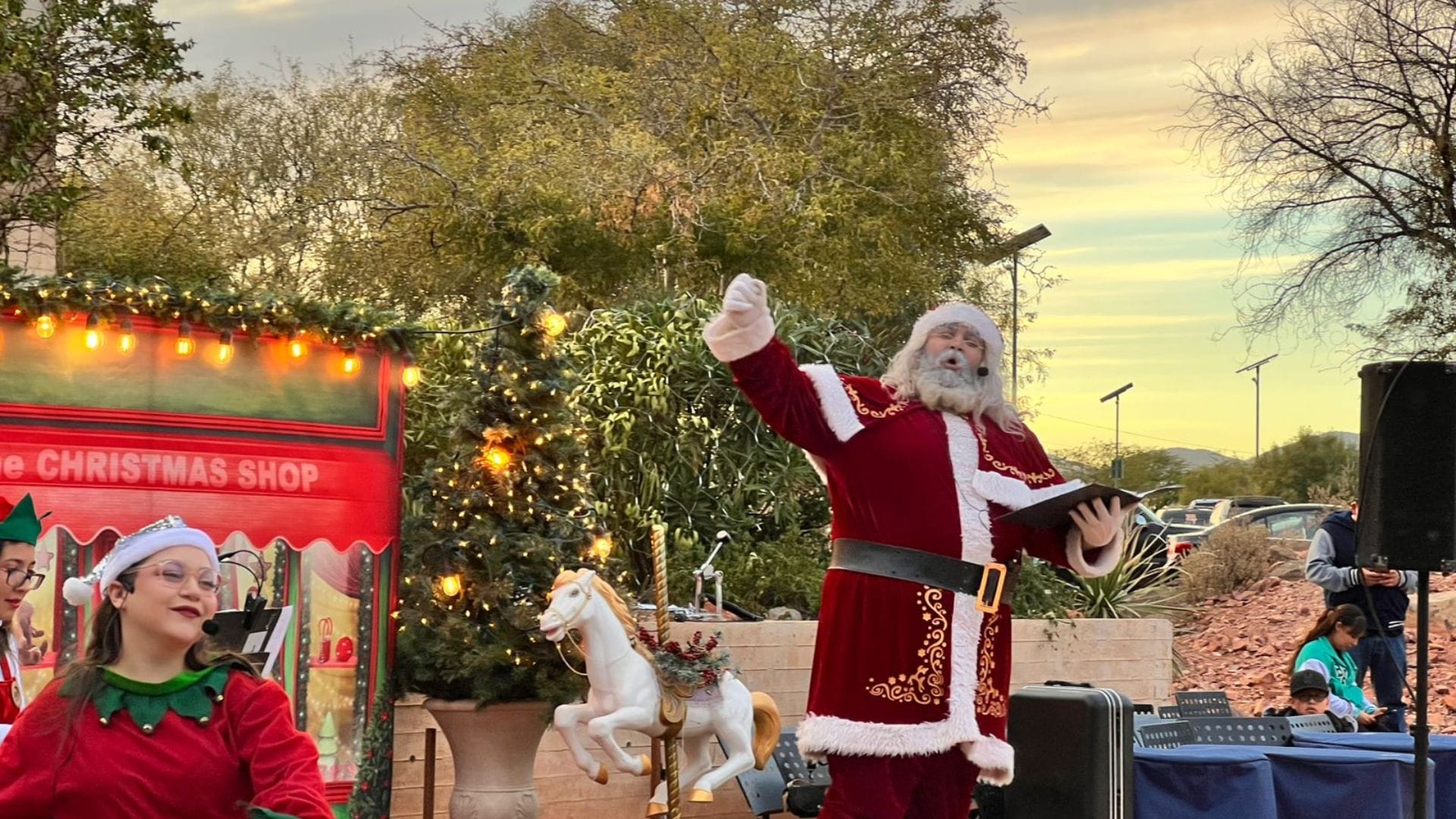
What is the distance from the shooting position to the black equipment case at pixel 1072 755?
246 inches

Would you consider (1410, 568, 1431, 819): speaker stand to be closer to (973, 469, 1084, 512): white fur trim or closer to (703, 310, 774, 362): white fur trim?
(973, 469, 1084, 512): white fur trim

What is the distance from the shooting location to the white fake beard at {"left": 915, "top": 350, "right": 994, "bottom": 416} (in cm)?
505

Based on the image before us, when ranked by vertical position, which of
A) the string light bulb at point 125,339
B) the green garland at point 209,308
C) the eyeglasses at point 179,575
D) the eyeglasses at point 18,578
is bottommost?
the eyeglasses at point 18,578

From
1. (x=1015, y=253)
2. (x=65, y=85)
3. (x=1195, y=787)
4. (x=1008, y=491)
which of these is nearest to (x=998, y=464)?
(x=1008, y=491)

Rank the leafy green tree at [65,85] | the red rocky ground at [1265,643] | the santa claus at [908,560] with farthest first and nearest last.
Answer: the red rocky ground at [1265,643], the leafy green tree at [65,85], the santa claus at [908,560]

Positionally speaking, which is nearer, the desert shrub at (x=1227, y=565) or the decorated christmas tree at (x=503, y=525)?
the decorated christmas tree at (x=503, y=525)

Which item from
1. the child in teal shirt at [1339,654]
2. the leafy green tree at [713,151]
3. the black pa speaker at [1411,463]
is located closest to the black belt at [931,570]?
the black pa speaker at [1411,463]

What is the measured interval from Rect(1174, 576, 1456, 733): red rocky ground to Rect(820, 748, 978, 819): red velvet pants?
8.64 m

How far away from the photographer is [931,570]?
4.86m

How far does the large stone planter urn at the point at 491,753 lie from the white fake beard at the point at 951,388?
2500mm

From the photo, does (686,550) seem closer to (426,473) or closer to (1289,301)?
(426,473)

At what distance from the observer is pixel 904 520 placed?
16.1ft

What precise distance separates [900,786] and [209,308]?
328 cm

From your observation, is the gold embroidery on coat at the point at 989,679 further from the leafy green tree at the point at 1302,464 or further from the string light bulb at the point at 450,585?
the leafy green tree at the point at 1302,464
